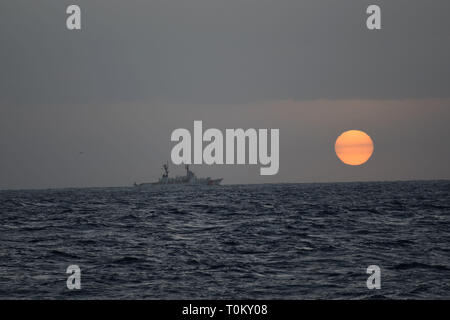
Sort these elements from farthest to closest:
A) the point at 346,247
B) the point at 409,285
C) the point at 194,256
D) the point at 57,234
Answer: the point at 57,234 < the point at 346,247 < the point at 194,256 < the point at 409,285

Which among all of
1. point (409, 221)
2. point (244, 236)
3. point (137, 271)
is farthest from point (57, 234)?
point (409, 221)

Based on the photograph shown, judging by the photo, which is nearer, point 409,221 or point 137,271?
point 137,271

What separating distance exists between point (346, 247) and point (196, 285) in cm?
1081

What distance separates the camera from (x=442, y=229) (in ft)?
108

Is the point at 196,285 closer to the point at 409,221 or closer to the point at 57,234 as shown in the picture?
the point at 57,234

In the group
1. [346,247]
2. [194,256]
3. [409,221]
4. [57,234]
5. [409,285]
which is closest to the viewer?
[409,285]

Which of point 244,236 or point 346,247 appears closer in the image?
point 346,247
